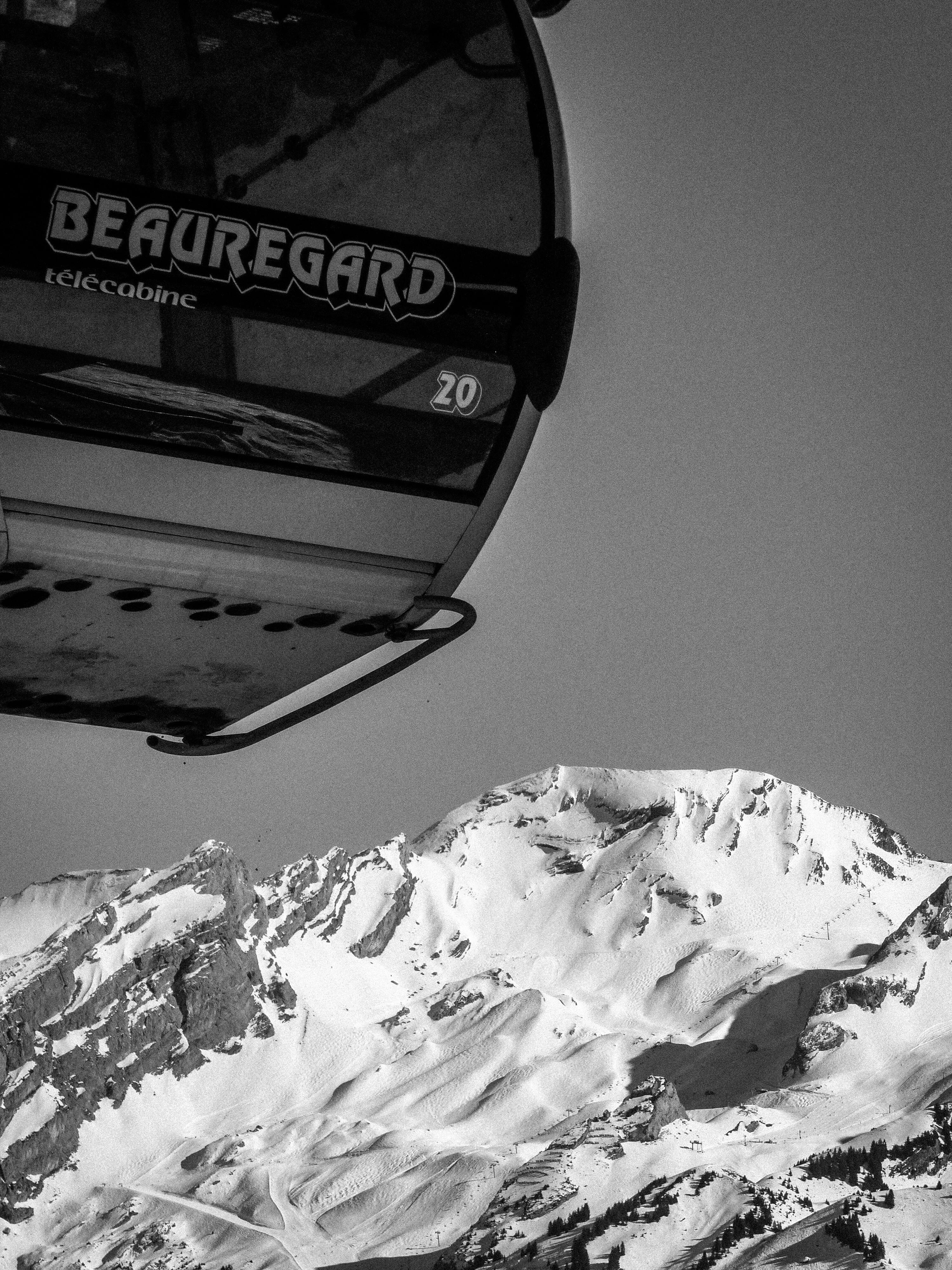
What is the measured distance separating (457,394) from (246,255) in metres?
0.82

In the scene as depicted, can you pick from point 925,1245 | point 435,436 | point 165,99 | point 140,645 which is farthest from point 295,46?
point 925,1245

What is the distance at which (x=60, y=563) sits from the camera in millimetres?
6086

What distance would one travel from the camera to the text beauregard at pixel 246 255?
5418 mm

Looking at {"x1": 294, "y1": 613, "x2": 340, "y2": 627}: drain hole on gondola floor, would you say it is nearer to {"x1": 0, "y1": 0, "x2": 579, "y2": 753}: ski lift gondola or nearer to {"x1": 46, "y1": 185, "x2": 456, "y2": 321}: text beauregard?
{"x1": 0, "y1": 0, "x2": 579, "y2": 753}: ski lift gondola

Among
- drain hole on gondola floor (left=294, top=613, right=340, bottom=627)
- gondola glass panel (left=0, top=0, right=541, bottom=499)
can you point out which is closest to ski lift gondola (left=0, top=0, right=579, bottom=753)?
gondola glass panel (left=0, top=0, right=541, bottom=499)

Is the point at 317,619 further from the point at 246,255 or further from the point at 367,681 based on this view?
the point at 246,255

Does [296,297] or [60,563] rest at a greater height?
[296,297]

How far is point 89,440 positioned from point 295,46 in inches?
53.4

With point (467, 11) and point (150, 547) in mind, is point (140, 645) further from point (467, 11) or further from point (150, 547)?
point (467, 11)

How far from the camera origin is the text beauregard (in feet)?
17.8

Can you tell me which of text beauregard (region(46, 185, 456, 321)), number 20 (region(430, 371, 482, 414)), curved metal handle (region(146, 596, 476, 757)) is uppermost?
text beauregard (region(46, 185, 456, 321))

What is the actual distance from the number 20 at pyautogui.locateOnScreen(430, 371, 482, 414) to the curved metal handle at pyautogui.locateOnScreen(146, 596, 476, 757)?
33.6 inches

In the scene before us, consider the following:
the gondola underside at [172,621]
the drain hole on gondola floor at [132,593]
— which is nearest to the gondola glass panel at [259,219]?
the gondola underside at [172,621]

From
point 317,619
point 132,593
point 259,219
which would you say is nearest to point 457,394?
point 259,219
